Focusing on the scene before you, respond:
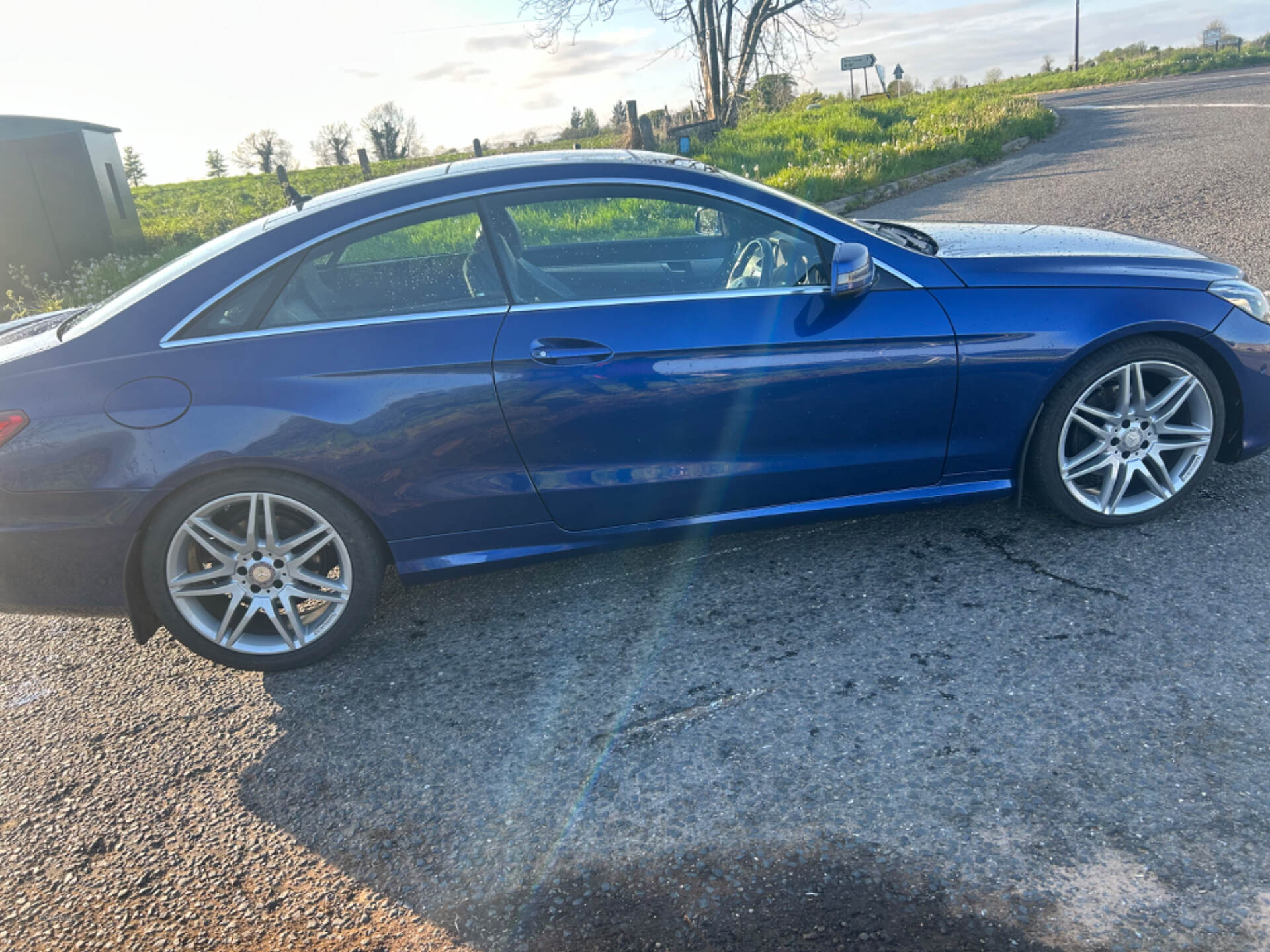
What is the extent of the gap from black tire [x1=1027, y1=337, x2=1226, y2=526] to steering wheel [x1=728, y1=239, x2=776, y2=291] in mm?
1138

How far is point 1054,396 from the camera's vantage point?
346 centimetres

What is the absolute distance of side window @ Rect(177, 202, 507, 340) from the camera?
3119 millimetres

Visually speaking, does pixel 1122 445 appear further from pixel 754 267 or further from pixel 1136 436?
pixel 754 267

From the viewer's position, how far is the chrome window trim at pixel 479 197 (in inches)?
122

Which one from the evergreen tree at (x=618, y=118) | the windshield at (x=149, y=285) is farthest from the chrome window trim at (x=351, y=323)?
the evergreen tree at (x=618, y=118)

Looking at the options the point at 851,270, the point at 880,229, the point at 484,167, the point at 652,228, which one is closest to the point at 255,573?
the point at 484,167

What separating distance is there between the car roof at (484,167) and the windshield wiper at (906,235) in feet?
2.82

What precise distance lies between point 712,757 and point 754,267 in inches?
68.5

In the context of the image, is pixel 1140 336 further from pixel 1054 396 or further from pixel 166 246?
pixel 166 246

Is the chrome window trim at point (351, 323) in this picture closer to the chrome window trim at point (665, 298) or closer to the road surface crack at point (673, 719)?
the chrome window trim at point (665, 298)

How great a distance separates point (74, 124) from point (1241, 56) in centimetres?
3210

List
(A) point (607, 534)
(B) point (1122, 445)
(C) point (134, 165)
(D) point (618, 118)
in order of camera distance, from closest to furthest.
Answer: (A) point (607, 534), (B) point (1122, 445), (D) point (618, 118), (C) point (134, 165)

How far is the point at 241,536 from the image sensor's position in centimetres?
318

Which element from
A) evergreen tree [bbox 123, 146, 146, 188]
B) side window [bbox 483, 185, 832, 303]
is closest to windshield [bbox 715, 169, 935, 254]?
side window [bbox 483, 185, 832, 303]
